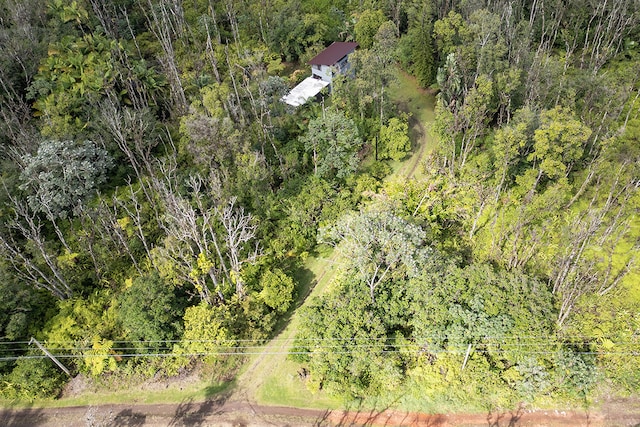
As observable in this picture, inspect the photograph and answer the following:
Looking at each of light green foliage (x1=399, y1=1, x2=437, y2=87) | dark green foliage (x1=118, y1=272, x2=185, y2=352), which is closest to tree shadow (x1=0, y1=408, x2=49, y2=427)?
dark green foliage (x1=118, y1=272, x2=185, y2=352)

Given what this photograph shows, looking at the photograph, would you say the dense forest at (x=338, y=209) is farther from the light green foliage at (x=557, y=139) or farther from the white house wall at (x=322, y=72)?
the white house wall at (x=322, y=72)

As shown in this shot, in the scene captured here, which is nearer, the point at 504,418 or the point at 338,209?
the point at 504,418

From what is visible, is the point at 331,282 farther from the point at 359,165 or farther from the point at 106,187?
the point at 106,187

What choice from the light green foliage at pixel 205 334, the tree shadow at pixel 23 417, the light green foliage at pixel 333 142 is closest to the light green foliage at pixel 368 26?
the light green foliage at pixel 333 142

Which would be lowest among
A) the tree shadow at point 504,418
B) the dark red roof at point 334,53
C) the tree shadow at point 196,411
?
the tree shadow at point 504,418

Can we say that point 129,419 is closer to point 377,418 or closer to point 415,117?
point 377,418

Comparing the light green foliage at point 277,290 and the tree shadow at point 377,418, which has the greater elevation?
the light green foliage at point 277,290

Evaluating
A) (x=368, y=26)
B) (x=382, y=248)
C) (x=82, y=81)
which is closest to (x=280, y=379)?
(x=382, y=248)
